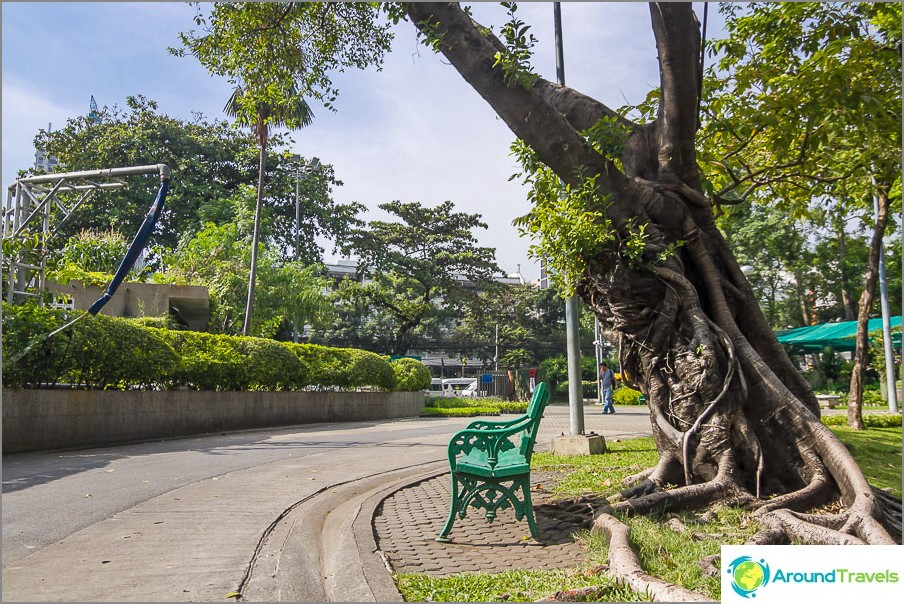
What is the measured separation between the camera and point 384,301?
31625mm

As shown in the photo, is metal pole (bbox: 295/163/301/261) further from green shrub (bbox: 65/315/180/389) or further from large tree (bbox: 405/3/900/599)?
large tree (bbox: 405/3/900/599)

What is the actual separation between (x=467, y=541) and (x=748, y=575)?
7.18ft

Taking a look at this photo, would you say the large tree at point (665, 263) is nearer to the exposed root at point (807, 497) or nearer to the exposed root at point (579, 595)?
the exposed root at point (807, 497)

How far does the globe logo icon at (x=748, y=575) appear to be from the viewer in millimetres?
3068

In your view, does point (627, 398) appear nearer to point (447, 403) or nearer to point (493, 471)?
point (447, 403)

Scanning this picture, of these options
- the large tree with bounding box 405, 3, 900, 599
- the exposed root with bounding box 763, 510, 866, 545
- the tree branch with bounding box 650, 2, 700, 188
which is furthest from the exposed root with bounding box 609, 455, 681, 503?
the tree branch with bounding box 650, 2, 700, 188

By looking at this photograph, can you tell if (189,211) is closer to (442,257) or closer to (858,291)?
(442,257)

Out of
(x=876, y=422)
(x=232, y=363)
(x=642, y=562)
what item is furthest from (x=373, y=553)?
(x=876, y=422)

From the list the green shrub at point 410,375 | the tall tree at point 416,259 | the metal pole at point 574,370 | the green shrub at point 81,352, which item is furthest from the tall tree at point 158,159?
the metal pole at point 574,370

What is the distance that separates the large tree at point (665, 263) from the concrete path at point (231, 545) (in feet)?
8.03

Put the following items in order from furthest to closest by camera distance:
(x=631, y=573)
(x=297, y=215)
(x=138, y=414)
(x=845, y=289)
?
(x=845, y=289) < (x=297, y=215) < (x=138, y=414) < (x=631, y=573)

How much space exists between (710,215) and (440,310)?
3119cm

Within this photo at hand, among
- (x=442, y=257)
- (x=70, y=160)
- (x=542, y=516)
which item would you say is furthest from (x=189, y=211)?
(x=542, y=516)

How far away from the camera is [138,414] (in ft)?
38.6
